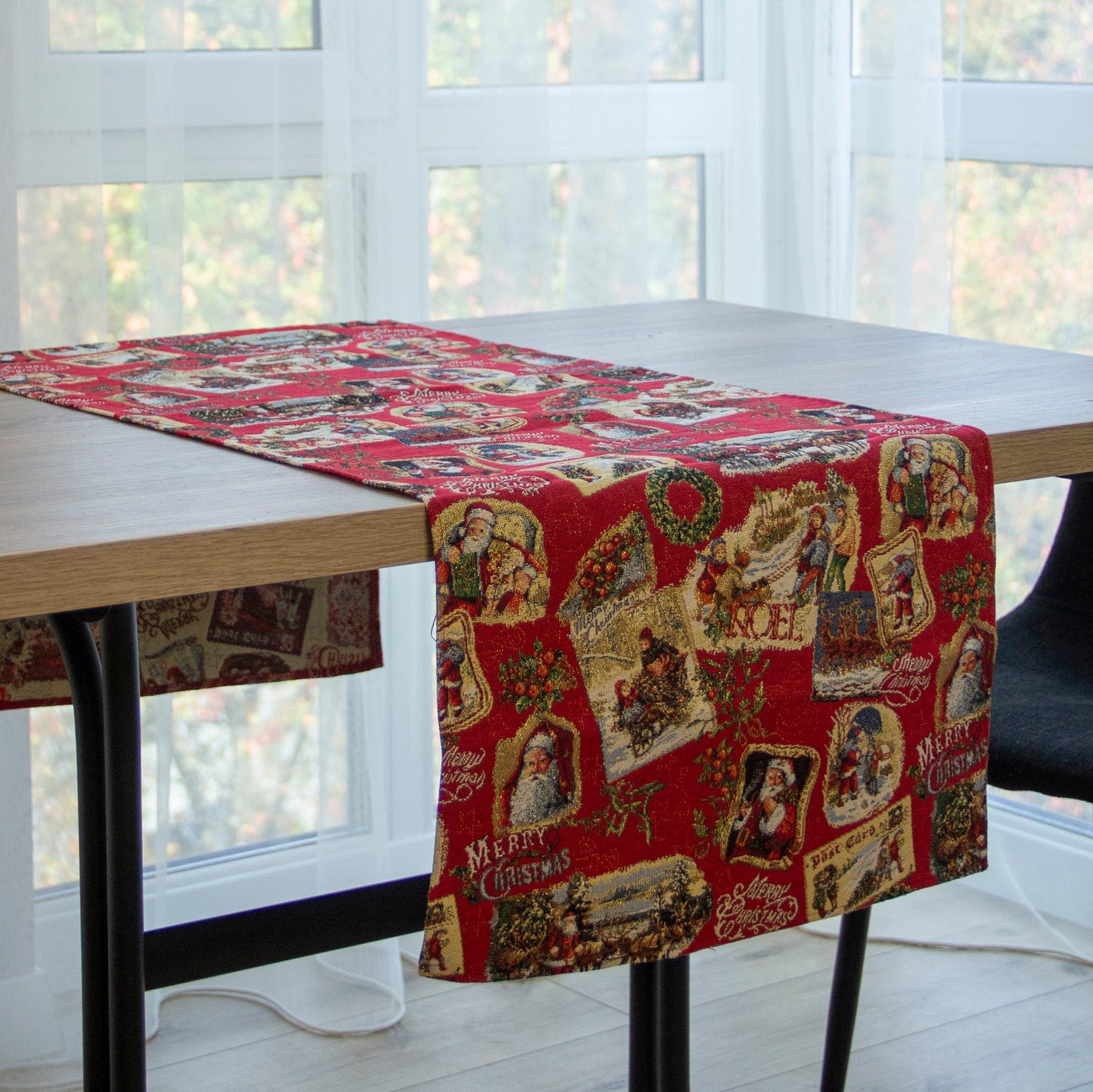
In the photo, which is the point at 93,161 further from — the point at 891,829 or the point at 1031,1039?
the point at 1031,1039

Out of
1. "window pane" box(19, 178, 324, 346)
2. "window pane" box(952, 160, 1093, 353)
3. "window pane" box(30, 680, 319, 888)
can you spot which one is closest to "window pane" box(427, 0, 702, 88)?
"window pane" box(19, 178, 324, 346)

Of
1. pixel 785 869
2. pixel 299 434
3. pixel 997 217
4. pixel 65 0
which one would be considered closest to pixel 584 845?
pixel 785 869

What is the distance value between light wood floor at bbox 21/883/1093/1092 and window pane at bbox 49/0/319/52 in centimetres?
123

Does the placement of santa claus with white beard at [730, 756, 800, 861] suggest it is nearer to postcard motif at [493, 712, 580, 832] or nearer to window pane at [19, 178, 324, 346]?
postcard motif at [493, 712, 580, 832]

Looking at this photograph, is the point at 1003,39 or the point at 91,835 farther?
the point at 1003,39

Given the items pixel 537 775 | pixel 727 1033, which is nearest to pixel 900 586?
pixel 537 775

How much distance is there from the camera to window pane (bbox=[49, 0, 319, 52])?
80.3 inches

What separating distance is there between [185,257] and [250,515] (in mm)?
1343

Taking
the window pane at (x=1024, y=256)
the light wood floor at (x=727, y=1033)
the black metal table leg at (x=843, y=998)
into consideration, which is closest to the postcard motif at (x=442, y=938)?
the black metal table leg at (x=843, y=998)

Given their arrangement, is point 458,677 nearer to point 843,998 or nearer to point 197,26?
point 843,998

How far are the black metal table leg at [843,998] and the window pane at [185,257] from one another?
1091 mm

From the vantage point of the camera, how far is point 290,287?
90.0 inches

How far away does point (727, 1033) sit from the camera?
215 cm

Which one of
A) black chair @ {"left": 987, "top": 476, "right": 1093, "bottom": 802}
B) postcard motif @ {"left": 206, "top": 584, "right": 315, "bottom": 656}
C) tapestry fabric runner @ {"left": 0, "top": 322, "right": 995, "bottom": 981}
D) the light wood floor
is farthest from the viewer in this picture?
the light wood floor
